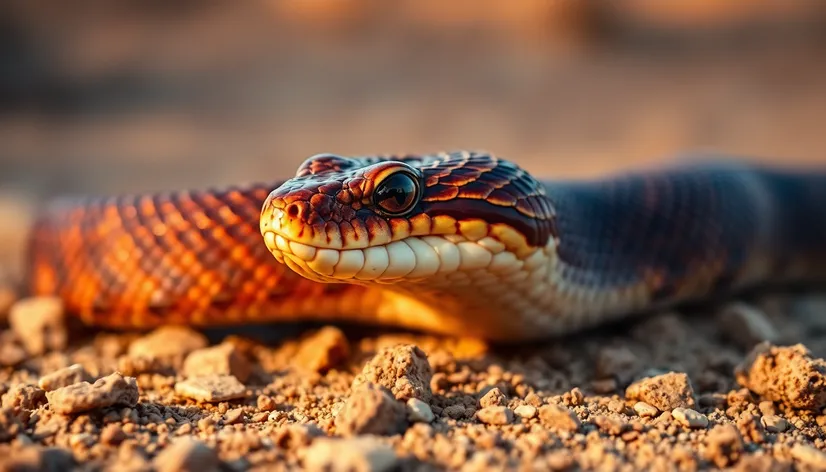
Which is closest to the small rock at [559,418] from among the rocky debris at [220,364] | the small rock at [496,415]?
the small rock at [496,415]

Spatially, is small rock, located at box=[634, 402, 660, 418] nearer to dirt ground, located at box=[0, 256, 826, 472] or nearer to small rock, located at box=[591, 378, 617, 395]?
dirt ground, located at box=[0, 256, 826, 472]

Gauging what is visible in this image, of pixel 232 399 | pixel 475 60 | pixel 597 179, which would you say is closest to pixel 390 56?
pixel 475 60

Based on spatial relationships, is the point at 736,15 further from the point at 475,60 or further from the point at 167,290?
the point at 167,290

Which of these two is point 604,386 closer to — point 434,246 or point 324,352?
point 434,246

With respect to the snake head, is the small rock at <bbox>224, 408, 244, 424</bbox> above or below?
below

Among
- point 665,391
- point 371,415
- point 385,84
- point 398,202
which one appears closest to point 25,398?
point 371,415

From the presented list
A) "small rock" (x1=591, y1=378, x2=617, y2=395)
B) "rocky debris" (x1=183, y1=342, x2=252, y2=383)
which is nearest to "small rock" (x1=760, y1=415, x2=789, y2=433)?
"small rock" (x1=591, y1=378, x2=617, y2=395)
